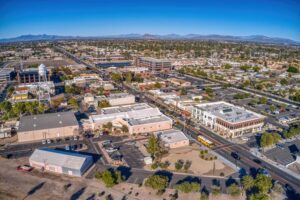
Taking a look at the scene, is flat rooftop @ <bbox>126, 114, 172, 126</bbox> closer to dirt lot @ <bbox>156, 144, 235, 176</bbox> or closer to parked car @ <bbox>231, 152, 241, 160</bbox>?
dirt lot @ <bbox>156, 144, 235, 176</bbox>

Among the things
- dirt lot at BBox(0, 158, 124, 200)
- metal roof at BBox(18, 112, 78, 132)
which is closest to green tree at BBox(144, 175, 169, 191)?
dirt lot at BBox(0, 158, 124, 200)

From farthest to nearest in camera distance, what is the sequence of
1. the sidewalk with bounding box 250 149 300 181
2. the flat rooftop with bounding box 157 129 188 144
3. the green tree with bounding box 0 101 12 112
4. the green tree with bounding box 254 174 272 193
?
the green tree with bounding box 0 101 12 112
the flat rooftop with bounding box 157 129 188 144
the sidewalk with bounding box 250 149 300 181
the green tree with bounding box 254 174 272 193

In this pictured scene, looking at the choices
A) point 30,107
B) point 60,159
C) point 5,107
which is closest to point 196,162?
point 60,159

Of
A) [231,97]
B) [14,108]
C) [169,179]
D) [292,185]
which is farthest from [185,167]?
[231,97]

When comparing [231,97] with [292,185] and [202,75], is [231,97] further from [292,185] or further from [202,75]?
[292,185]

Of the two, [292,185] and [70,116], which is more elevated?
[70,116]

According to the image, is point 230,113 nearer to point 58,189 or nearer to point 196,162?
point 196,162
